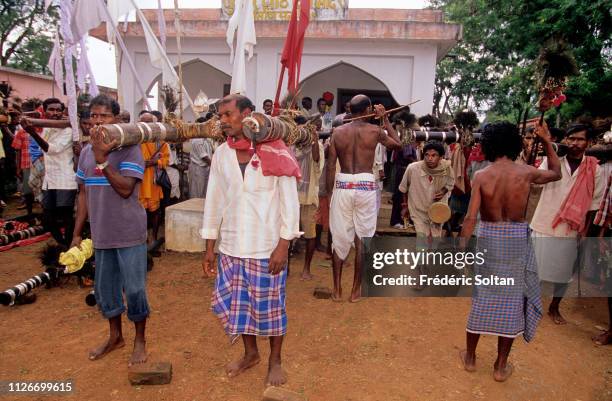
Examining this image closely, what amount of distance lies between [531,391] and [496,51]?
14760 millimetres

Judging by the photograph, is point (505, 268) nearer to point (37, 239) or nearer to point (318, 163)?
point (318, 163)

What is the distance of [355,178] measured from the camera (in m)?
4.45

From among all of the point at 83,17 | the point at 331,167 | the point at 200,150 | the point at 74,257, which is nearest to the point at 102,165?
the point at 74,257

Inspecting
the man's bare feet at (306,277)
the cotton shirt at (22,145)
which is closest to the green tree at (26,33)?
the cotton shirt at (22,145)

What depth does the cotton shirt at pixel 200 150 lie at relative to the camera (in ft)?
24.0

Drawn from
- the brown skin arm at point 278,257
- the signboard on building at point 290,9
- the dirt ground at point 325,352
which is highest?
the signboard on building at point 290,9

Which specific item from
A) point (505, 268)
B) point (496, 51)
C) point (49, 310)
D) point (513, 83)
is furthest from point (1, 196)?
point (496, 51)

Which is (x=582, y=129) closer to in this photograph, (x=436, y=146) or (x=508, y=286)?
(x=436, y=146)

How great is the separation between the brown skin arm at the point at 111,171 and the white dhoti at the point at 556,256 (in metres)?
3.87

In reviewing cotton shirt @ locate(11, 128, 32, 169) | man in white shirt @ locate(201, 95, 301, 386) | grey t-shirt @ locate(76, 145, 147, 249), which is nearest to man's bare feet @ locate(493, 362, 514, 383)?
man in white shirt @ locate(201, 95, 301, 386)

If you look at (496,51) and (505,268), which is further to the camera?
(496,51)

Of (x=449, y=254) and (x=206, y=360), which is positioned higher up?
(x=449, y=254)

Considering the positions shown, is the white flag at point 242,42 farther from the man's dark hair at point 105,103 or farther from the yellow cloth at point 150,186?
the man's dark hair at point 105,103

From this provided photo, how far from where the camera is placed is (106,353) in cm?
332
